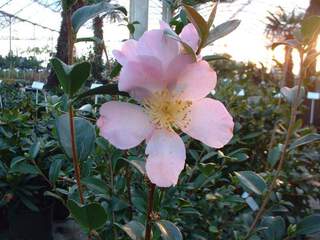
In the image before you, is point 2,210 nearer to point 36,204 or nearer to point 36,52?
point 36,204

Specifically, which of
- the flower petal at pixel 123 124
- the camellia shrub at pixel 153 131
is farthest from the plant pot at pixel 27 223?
the flower petal at pixel 123 124

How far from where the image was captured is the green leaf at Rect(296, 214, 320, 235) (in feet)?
3.48

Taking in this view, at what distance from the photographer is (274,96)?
3842 mm

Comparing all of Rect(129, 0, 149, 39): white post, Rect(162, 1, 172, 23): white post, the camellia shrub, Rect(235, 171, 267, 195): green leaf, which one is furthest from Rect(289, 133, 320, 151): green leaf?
Rect(129, 0, 149, 39): white post

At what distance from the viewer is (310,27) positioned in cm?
92

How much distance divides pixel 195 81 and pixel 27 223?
8.60 feet

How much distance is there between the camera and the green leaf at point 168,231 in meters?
0.75

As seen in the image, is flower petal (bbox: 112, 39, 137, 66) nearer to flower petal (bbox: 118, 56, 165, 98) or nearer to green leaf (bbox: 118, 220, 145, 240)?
flower petal (bbox: 118, 56, 165, 98)

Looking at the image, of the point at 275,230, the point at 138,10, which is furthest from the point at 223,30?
the point at 138,10

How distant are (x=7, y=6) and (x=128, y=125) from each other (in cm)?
2047

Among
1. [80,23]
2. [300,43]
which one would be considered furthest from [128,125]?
[300,43]

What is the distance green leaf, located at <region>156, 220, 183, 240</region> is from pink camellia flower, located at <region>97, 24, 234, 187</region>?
183 millimetres

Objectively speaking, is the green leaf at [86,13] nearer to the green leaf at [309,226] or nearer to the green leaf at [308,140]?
the green leaf at [308,140]

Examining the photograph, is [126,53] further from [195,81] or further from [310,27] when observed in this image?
[310,27]
